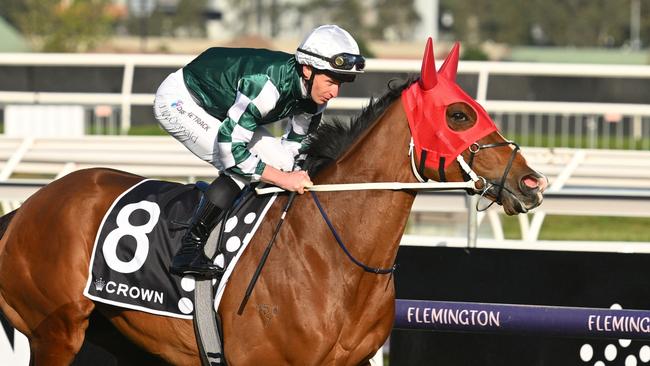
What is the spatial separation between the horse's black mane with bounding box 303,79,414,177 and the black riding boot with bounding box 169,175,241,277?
0.30 m

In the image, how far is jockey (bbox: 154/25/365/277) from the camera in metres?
4.04

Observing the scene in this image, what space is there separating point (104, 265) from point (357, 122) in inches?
43.5

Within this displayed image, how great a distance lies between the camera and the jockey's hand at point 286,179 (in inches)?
161

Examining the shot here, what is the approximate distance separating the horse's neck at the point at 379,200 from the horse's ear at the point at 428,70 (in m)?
0.15

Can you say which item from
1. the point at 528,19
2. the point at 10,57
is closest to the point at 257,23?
the point at 528,19

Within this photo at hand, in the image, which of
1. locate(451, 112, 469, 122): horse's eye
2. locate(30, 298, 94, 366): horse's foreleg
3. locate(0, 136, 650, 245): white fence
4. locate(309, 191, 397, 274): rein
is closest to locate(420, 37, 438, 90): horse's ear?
locate(451, 112, 469, 122): horse's eye

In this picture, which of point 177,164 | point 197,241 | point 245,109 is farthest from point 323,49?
point 177,164

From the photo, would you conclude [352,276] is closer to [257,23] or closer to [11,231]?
[11,231]

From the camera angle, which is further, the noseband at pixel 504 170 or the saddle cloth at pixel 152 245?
the saddle cloth at pixel 152 245

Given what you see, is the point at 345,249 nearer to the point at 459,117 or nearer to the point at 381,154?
the point at 381,154

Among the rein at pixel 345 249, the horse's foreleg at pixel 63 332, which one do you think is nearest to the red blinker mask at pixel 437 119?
the rein at pixel 345 249

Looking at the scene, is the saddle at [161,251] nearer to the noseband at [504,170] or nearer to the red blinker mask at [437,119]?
the red blinker mask at [437,119]

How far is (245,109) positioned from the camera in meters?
4.04

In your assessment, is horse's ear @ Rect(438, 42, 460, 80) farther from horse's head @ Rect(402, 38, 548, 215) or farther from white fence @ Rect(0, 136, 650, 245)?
white fence @ Rect(0, 136, 650, 245)
